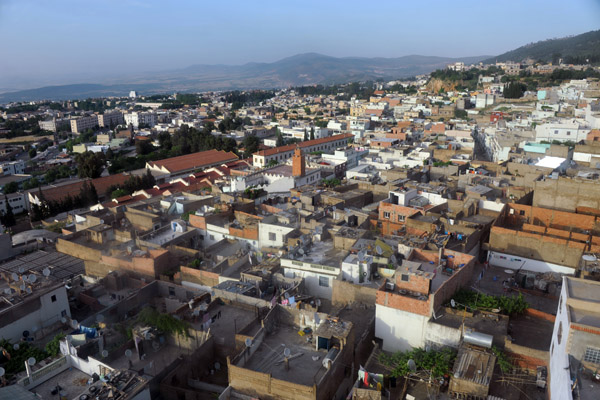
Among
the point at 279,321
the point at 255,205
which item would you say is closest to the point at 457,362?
the point at 279,321

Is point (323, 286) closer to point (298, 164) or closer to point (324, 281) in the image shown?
point (324, 281)

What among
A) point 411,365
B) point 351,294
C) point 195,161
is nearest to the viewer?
point 411,365

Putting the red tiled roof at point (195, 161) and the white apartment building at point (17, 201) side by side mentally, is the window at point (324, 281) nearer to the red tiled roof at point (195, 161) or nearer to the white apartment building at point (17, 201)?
the red tiled roof at point (195, 161)

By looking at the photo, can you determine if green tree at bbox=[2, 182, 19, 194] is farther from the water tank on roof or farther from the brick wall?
the water tank on roof

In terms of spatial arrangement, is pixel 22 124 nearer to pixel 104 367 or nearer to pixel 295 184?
pixel 295 184

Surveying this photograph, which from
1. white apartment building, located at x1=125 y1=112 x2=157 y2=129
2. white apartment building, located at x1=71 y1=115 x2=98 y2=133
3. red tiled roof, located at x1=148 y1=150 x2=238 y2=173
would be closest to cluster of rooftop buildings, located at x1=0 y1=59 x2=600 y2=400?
red tiled roof, located at x1=148 y1=150 x2=238 y2=173

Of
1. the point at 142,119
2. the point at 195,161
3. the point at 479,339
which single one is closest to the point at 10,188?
the point at 195,161

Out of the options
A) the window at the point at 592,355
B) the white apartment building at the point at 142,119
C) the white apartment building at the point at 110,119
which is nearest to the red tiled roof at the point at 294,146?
the window at the point at 592,355
